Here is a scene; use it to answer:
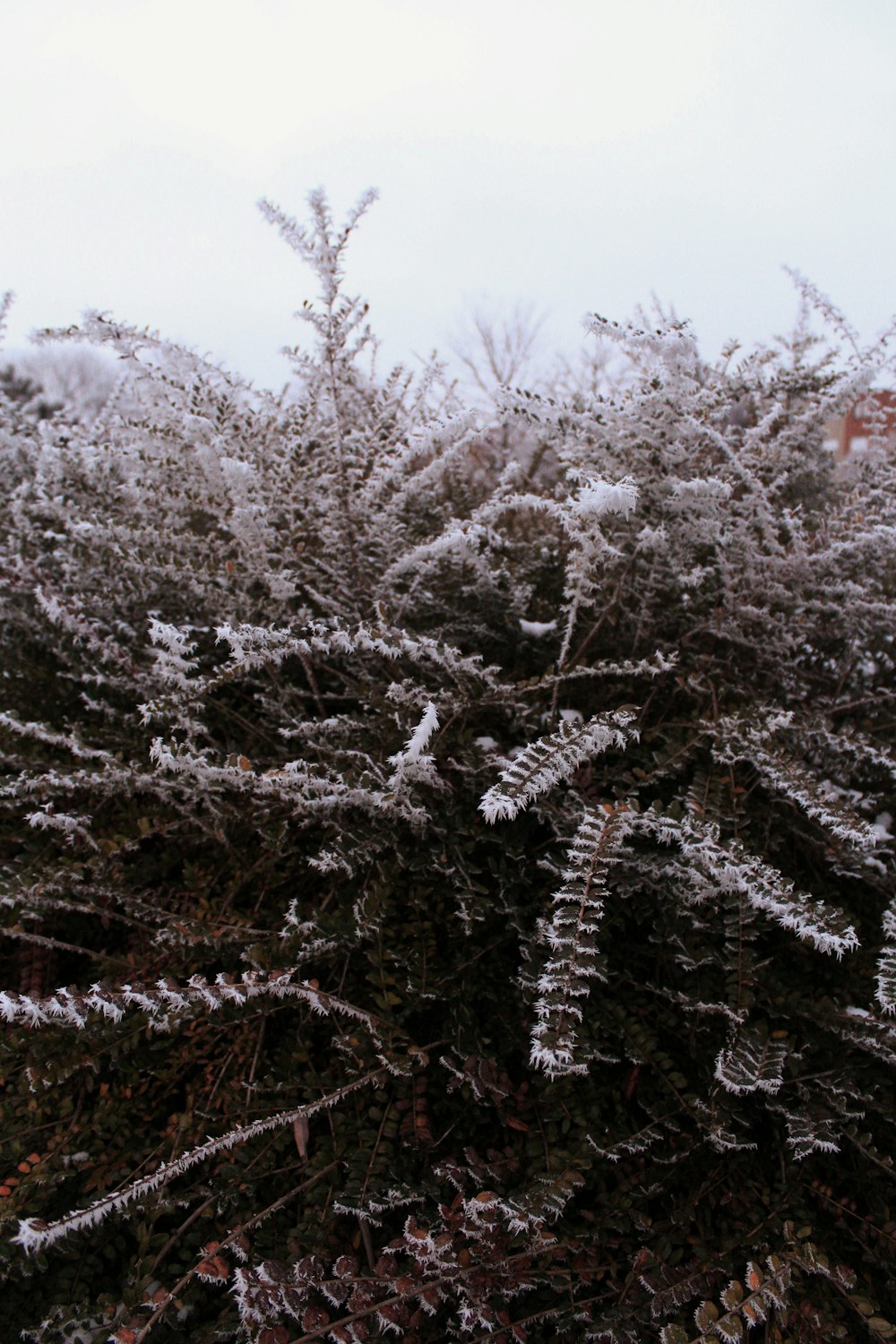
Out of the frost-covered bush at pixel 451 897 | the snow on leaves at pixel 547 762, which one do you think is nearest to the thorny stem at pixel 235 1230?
the frost-covered bush at pixel 451 897

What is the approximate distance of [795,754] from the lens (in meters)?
1.69

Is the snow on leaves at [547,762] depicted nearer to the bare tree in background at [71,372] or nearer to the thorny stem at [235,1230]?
the thorny stem at [235,1230]

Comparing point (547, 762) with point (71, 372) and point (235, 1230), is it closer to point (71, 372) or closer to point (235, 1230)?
point (235, 1230)

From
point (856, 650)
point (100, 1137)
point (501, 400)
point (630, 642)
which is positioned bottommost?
point (100, 1137)

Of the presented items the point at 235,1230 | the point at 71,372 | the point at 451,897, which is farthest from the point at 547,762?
the point at 71,372

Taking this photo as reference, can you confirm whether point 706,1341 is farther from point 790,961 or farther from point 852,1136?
point 790,961

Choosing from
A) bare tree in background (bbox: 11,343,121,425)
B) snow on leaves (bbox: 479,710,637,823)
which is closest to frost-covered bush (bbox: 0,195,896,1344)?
snow on leaves (bbox: 479,710,637,823)

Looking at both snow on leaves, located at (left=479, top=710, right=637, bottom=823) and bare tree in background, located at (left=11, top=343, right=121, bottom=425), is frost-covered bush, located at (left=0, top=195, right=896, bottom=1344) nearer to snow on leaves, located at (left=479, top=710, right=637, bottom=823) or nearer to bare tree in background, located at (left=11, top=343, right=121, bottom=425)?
snow on leaves, located at (left=479, top=710, right=637, bottom=823)

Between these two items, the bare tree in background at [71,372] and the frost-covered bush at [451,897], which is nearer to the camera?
the frost-covered bush at [451,897]

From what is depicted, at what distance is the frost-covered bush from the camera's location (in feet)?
3.71

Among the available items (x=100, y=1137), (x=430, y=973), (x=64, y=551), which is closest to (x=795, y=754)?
(x=430, y=973)

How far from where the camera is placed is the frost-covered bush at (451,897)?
3.71ft

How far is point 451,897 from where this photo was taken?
5.03 feet

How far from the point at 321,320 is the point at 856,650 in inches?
60.6
